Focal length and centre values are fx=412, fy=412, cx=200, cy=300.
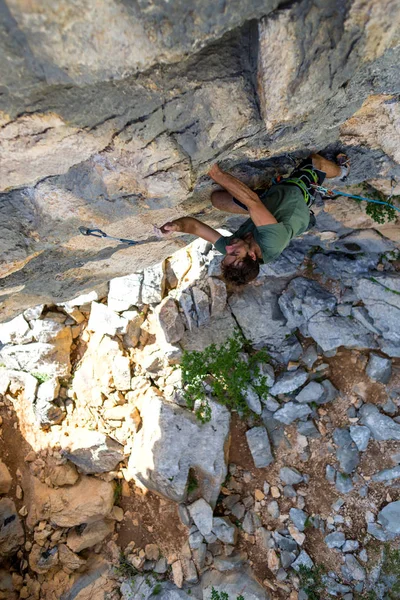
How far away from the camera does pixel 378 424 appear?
546cm

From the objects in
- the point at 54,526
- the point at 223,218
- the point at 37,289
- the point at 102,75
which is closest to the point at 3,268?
the point at 37,289

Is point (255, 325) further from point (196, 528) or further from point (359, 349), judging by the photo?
point (196, 528)

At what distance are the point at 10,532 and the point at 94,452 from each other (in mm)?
1733

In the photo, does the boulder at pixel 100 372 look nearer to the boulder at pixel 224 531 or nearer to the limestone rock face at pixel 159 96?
the boulder at pixel 224 531

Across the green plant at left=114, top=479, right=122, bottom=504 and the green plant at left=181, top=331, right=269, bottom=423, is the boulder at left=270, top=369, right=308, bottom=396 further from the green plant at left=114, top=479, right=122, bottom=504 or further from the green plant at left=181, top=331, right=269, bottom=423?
the green plant at left=114, top=479, right=122, bottom=504

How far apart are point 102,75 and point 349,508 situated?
5808 mm

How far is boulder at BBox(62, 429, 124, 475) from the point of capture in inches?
239

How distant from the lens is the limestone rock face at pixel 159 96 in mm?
1533

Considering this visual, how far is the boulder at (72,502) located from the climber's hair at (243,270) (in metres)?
4.27

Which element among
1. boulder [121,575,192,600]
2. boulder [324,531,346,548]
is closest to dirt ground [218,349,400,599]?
boulder [324,531,346,548]

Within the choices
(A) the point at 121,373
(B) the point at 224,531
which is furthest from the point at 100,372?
(B) the point at 224,531

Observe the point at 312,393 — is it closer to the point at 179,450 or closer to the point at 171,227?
the point at 179,450

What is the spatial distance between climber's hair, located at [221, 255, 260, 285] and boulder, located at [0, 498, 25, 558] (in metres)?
5.30

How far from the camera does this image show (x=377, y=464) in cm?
548
